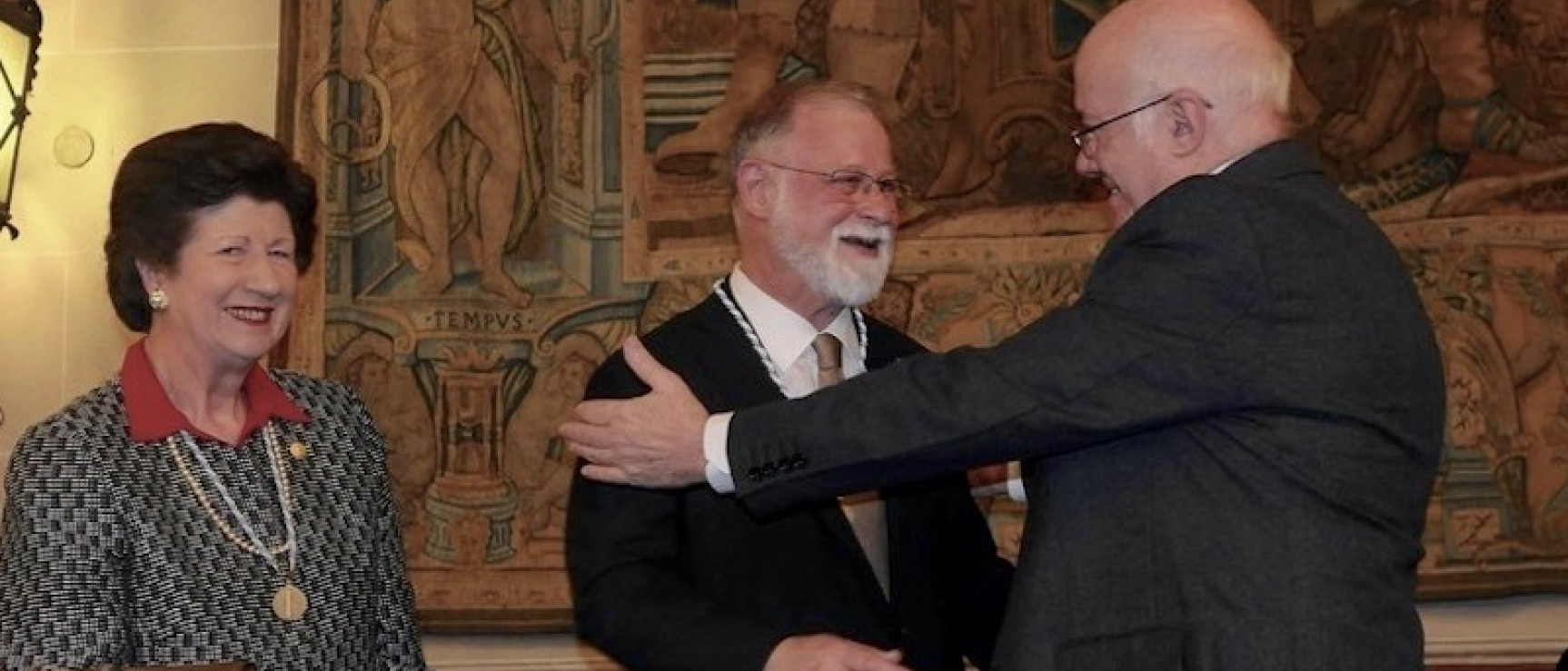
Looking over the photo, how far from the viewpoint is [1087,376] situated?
292 cm

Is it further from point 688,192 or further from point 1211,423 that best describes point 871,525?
point 688,192

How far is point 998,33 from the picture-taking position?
18.9ft

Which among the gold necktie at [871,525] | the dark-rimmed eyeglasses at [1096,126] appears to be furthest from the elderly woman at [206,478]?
the dark-rimmed eyeglasses at [1096,126]

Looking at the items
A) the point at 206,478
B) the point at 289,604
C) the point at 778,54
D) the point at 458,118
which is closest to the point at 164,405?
the point at 206,478

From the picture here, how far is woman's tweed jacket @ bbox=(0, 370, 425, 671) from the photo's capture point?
3410 millimetres

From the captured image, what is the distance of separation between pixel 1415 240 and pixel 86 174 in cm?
370

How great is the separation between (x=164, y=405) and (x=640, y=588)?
3.06 ft

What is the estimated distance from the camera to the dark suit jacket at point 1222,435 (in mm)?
2826

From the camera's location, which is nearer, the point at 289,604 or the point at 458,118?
the point at 289,604

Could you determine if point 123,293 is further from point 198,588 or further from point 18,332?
point 18,332

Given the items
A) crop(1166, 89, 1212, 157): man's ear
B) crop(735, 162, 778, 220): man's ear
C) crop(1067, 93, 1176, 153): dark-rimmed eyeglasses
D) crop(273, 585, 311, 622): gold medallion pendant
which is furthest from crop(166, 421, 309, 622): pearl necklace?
crop(1166, 89, 1212, 157): man's ear

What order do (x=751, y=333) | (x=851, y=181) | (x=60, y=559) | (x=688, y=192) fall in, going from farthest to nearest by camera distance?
(x=688, y=192), (x=851, y=181), (x=751, y=333), (x=60, y=559)

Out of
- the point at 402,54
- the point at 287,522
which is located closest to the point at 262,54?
the point at 402,54

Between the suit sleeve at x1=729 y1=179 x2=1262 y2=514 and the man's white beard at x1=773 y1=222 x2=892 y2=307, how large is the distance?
2.24ft
